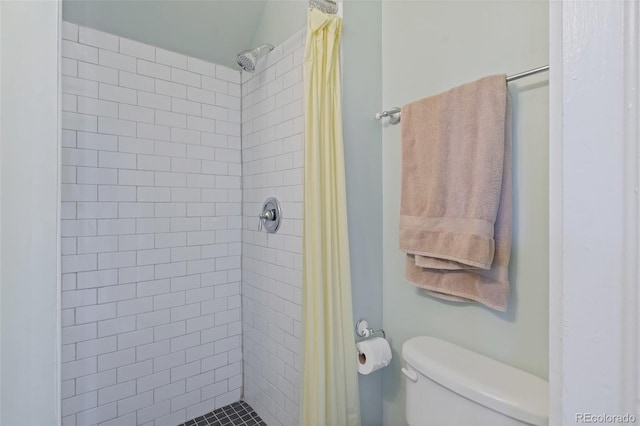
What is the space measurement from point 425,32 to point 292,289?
1201mm

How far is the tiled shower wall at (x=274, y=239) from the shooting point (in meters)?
1.45

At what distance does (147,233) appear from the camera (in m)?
1.61

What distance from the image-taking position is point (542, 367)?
95cm

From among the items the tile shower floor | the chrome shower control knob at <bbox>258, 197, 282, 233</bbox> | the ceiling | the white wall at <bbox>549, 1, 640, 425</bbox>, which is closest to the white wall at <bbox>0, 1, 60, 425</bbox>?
the white wall at <bbox>549, 1, 640, 425</bbox>

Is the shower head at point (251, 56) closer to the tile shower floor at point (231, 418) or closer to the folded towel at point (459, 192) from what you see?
the folded towel at point (459, 192)

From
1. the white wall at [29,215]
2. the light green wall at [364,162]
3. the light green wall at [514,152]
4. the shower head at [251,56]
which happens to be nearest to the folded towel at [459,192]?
the light green wall at [514,152]

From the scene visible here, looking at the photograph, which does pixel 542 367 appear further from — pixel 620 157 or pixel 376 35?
pixel 376 35

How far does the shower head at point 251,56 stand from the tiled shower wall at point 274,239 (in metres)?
0.05

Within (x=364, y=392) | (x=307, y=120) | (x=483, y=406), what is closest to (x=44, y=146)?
(x=307, y=120)

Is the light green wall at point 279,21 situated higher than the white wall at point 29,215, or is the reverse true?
the light green wall at point 279,21

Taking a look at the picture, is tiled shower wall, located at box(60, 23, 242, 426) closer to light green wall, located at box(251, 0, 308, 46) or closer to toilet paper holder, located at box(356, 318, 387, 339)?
light green wall, located at box(251, 0, 308, 46)

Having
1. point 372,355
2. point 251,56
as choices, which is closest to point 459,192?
point 372,355

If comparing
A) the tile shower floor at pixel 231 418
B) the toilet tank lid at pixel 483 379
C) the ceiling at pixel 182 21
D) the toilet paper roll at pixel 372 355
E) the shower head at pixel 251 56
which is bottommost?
the tile shower floor at pixel 231 418

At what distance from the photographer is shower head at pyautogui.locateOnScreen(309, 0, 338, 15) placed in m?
1.20
